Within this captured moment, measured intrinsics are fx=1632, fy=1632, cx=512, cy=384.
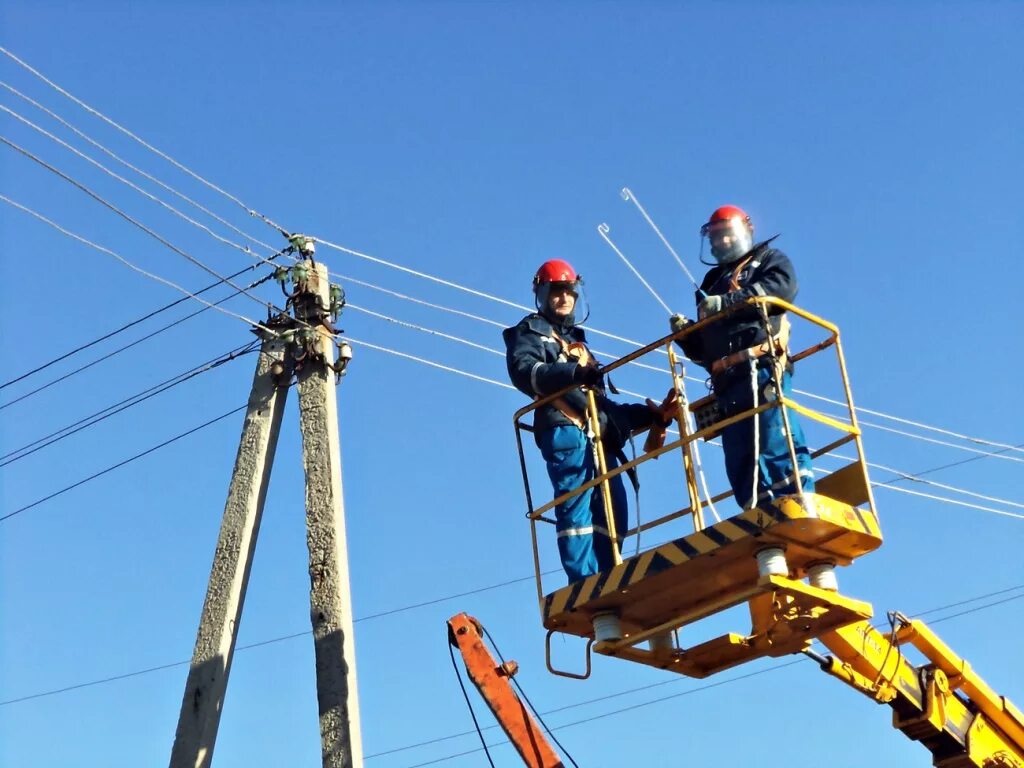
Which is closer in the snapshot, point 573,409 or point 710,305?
point 710,305

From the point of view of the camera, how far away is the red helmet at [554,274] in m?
10.7

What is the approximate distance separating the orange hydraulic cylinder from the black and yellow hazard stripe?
1.64 meters

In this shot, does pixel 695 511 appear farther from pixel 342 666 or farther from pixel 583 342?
pixel 342 666

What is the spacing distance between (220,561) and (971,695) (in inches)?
212

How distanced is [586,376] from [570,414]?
1.27 feet

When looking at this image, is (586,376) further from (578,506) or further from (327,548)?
(327,548)

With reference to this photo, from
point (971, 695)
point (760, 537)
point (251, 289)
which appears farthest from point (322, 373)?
point (971, 695)

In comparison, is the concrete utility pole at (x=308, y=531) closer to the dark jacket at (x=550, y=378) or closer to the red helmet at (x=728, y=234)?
the dark jacket at (x=550, y=378)

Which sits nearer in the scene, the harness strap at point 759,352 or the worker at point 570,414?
the harness strap at point 759,352

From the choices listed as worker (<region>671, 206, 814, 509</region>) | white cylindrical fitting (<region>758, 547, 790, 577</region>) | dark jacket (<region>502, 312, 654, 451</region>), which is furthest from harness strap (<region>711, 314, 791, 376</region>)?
white cylindrical fitting (<region>758, 547, 790, 577</region>)

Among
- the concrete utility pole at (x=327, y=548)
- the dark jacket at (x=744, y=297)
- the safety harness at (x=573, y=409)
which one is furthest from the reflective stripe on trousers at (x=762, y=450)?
the concrete utility pole at (x=327, y=548)

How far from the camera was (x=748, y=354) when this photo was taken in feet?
31.0

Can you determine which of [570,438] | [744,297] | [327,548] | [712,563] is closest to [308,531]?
[327,548]

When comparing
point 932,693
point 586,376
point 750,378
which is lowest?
point 932,693
